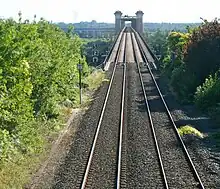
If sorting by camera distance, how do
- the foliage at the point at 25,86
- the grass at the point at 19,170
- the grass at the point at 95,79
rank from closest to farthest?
the grass at the point at 19,170
the foliage at the point at 25,86
the grass at the point at 95,79

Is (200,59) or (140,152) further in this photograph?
(200,59)

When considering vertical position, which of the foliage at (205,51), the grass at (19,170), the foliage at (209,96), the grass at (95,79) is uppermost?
the foliage at (205,51)

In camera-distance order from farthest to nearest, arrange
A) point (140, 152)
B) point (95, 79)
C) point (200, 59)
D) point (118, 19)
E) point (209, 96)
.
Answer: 1. point (118, 19)
2. point (95, 79)
3. point (200, 59)
4. point (209, 96)
5. point (140, 152)

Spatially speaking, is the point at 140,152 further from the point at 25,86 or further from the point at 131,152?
the point at 25,86

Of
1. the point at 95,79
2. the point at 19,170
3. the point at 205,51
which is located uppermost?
the point at 205,51

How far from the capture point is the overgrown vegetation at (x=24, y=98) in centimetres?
1465

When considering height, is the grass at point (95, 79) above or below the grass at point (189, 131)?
below

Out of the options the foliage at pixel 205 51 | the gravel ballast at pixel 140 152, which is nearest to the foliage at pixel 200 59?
the foliage at pixel 205 51

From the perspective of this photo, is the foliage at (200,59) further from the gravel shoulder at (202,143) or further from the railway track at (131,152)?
the railway track at (131,152)

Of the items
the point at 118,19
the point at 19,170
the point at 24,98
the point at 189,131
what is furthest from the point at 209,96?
the point at 118,19

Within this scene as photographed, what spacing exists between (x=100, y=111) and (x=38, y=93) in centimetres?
511

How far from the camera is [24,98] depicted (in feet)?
52.0

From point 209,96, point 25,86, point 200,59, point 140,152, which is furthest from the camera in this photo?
point 200,59

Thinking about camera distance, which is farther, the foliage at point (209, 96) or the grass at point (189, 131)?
the foliage at point (209, 96)
